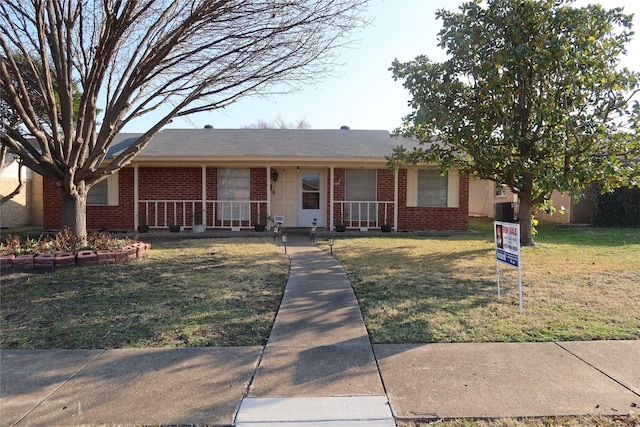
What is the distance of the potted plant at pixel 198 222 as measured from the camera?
13.0 meters

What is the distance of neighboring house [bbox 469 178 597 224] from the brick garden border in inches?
398

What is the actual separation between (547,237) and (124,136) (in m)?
15.7

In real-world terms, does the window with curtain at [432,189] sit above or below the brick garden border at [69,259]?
above

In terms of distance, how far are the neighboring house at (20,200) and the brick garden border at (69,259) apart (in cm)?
1150

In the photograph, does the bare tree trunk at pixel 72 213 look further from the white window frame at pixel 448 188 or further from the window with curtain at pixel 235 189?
the white window frame at pixel 448 188

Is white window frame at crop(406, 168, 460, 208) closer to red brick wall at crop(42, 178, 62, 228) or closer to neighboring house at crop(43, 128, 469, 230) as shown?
neighboring house at crop(43, 128, 469, 230)

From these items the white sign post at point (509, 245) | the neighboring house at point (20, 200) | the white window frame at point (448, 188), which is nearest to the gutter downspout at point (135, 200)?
the neighboring house at point (20, 200)

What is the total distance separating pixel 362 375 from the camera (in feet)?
11.3

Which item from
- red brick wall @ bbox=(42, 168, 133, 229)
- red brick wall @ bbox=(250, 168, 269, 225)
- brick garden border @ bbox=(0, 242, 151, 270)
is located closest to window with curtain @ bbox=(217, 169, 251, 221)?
red brick wall @ bbox=(250, 168, 269, 225)

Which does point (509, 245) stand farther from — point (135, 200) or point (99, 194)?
point (99, 194)

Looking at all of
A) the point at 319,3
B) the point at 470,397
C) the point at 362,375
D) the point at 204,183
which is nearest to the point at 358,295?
the point at 362,375

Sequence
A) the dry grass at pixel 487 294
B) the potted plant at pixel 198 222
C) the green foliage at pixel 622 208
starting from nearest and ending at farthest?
the dry grass at pixel 487 294, the potted plant at pixel 198 222, the green foliage at pixel 622 208

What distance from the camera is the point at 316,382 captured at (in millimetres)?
3309

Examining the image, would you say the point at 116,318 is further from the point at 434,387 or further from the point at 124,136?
the point at 124,136
